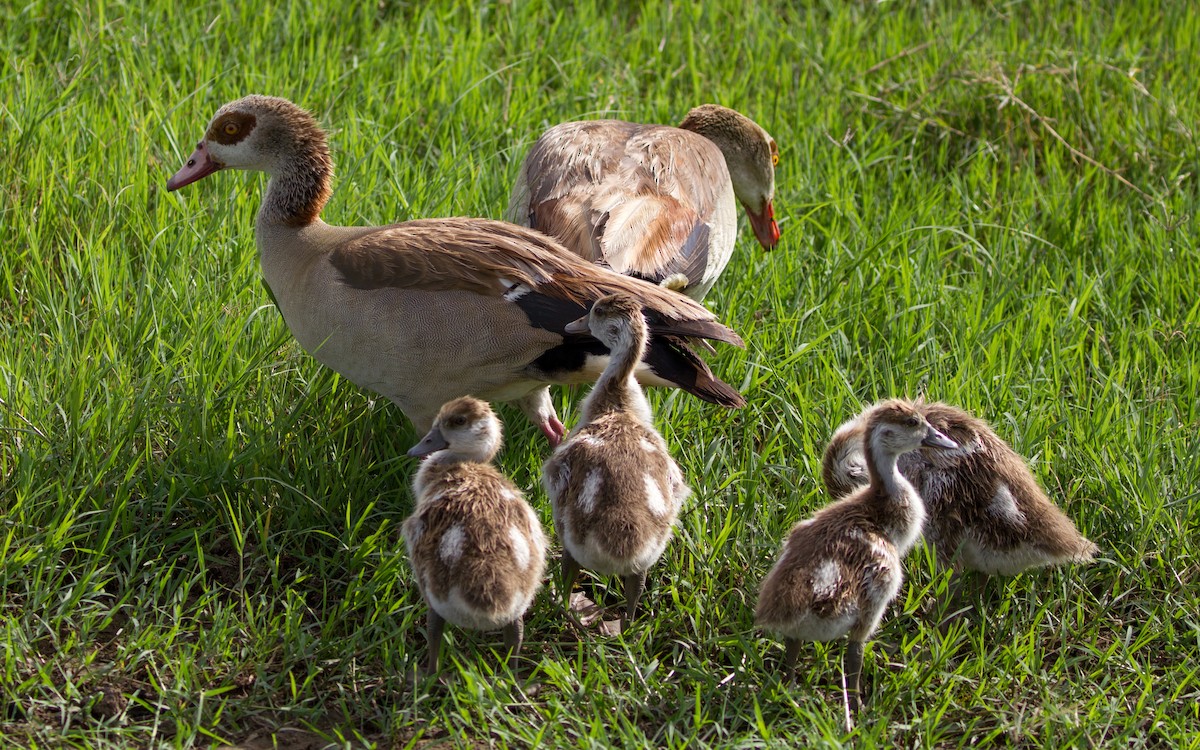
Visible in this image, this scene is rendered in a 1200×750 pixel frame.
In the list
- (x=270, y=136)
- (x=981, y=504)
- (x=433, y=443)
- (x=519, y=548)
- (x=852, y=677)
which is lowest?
(x=852, y=677)

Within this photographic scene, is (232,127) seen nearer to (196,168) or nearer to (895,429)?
(196,168)

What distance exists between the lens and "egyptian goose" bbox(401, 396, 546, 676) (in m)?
3.93

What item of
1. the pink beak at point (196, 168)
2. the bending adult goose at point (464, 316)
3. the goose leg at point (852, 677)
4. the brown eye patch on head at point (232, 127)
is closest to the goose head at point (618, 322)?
the bending adult goose at point (464, 316)

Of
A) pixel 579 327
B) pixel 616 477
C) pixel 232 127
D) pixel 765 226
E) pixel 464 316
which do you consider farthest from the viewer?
pixel 765 226

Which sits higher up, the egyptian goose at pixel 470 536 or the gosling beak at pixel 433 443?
the gosling beak at pixel 433 443

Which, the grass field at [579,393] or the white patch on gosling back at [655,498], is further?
the white patch on gosling back at [655,498]

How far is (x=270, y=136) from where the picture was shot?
537cm

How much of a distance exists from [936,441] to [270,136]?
2.81m

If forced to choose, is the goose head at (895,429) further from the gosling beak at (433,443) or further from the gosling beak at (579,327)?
the gosling beak at (433,443)

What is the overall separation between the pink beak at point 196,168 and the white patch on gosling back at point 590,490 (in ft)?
7.42

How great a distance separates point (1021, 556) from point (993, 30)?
5.05 m

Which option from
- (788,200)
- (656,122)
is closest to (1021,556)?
(788,200)

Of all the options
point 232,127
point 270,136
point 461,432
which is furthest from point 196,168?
point 461,432

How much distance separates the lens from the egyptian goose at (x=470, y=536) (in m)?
3.93
